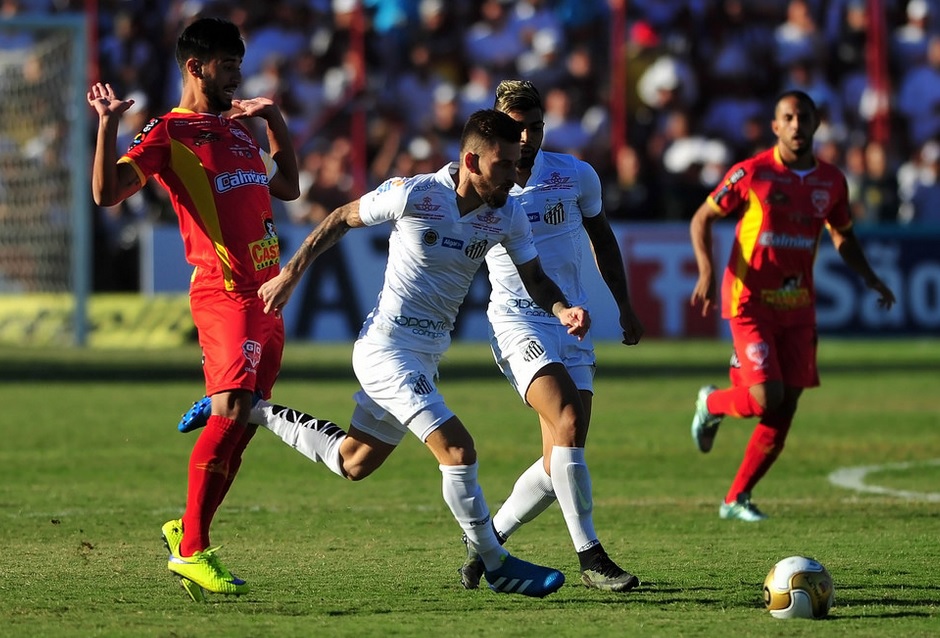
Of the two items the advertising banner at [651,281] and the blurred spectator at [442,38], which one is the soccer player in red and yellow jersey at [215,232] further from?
the blurred spectator at [442,38]

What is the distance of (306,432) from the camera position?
7.21 metres

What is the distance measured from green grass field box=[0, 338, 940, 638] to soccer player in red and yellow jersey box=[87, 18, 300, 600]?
462 mm

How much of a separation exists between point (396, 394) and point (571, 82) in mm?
16943

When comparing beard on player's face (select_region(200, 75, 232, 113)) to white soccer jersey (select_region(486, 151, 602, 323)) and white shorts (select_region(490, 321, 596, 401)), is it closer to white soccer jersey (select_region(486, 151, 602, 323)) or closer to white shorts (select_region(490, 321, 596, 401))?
white soccer jersey (select_region(486, 151, 602, 323))

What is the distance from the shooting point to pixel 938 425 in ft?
44.7

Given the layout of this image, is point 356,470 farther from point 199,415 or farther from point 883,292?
point 883,292

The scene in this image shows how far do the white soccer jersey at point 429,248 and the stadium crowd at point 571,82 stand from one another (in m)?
14.7

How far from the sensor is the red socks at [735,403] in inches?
369

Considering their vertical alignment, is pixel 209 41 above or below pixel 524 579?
above

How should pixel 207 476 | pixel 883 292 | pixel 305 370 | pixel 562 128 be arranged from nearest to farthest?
pixel 207 476, pixel 883 292, pixel 305 370, pixel 562 128

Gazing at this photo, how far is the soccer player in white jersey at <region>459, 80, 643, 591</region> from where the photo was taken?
693 centimetres

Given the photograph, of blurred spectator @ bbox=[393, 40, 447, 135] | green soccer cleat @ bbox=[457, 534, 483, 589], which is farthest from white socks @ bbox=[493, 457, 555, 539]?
blurred spectator @ bbox=[393, 40, 447, 135]

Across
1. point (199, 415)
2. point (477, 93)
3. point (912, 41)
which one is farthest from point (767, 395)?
point (912, 41)

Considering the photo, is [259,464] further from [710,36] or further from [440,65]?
[710,36]
